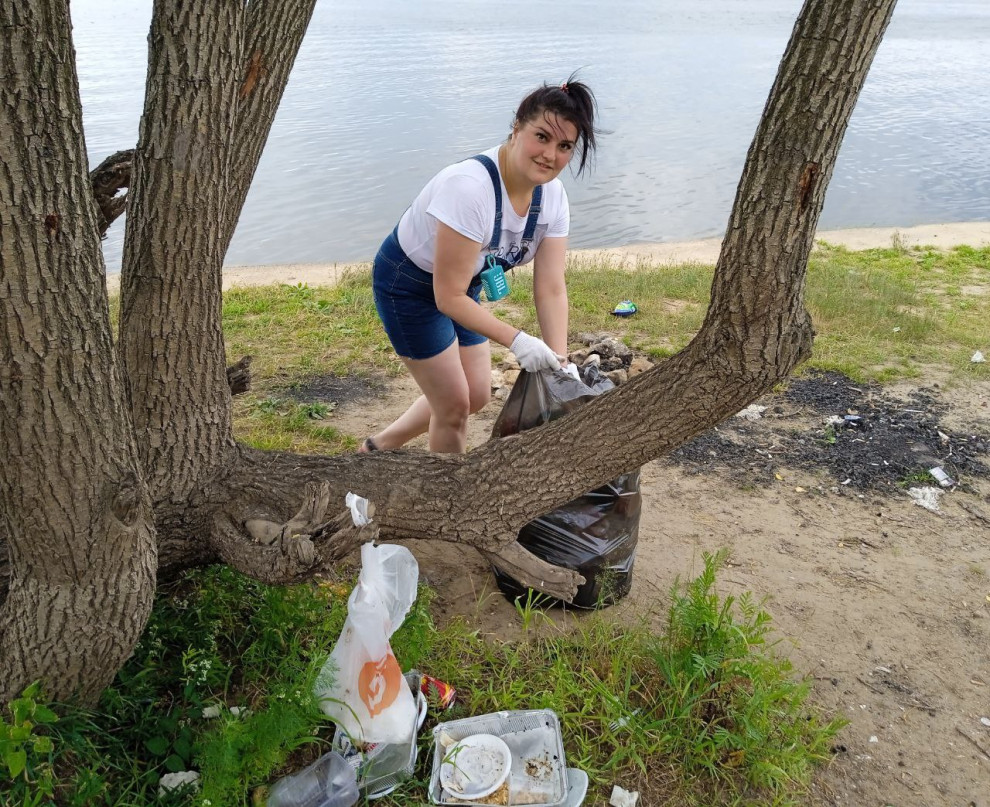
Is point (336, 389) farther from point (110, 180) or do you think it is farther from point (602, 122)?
point (602, 122)

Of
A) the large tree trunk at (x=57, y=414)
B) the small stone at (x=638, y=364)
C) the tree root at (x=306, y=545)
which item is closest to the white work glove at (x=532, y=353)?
the tree root at (x=306, y=545)

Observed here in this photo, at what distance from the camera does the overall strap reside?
2662 mm

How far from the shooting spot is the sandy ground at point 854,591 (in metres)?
2.36

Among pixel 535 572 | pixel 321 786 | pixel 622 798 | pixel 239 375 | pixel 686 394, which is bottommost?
pixel 622 798

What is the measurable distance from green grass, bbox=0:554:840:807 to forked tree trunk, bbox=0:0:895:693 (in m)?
0.23

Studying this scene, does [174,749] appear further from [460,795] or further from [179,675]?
[460,795]

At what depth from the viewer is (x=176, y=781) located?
2012mm

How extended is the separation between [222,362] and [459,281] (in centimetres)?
78

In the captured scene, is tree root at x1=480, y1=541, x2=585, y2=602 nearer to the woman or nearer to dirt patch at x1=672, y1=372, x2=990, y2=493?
the woman

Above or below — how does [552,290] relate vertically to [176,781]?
above

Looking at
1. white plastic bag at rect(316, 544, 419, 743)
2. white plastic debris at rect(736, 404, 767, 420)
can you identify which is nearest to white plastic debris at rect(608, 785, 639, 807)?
white plastic bag at rect(316, 544, 419, 743)

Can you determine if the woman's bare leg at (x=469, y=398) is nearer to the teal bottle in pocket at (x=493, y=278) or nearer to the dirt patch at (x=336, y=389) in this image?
the teal bottle in pocket at (x=493, y=278)

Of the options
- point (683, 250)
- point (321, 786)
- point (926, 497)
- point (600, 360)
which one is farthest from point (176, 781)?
point (683, 250)

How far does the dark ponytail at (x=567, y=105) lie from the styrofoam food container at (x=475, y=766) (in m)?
1.85
